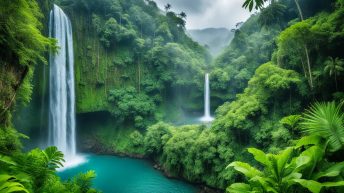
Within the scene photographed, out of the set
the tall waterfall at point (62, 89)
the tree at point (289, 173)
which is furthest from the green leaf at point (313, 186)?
the tall waterfall at point (62, 89)

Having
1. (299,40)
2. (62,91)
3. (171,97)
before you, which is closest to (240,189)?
(299,40)

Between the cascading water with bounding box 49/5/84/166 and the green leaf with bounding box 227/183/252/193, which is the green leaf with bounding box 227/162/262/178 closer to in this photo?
the green leaf with bounding box 227/183/252/193

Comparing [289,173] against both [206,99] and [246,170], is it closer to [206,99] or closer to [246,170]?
[246,170]

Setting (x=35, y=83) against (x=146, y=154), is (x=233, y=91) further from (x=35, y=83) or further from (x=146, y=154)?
(x=35, y=83)

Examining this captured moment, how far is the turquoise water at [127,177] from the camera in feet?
47.8

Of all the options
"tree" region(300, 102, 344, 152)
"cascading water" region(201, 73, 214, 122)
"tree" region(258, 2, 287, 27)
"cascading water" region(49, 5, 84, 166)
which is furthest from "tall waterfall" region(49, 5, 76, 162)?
"tree" region(300, 102, 344, 152)

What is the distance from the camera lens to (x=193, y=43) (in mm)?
34125

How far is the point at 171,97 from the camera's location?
28.7 m

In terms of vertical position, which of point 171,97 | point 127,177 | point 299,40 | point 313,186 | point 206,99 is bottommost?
point 127,177

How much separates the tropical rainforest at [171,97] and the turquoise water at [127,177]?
48 cm

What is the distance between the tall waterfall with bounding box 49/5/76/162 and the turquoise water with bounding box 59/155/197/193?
2627 millimetres

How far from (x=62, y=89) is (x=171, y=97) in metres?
12.1

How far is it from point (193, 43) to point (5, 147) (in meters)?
30.9

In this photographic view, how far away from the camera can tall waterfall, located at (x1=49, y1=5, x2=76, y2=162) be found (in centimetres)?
2031
